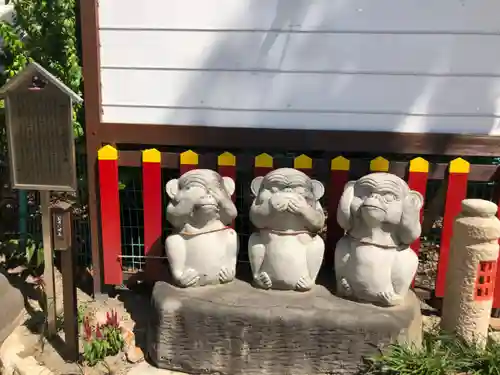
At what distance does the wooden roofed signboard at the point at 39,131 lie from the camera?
3.81 metres

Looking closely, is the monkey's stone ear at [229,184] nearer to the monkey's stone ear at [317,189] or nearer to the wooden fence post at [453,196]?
the monkey's stone ear at [317,189]

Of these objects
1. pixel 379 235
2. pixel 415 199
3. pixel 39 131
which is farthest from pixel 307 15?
Answer: pixel 39 131

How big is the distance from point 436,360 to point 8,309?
249 centimetres

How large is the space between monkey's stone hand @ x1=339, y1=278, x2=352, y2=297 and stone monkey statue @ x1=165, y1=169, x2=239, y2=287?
30.2 inches

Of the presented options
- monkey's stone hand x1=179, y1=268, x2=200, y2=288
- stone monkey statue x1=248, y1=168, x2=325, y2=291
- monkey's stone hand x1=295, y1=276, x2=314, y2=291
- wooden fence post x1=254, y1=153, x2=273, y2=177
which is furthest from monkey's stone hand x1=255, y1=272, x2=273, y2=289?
wooden fence post x1=254, y1=153, x2=273, y2=177

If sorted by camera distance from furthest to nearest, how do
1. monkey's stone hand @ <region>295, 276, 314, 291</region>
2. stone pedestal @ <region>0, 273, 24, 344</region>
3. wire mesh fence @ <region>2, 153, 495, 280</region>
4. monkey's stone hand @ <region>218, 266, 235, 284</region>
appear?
wire mesh fence @ <region>2, 153, 495, 280</region> → monkey's stone hand @ <region>218, 266, 235, 284</region> → monkey's stone hand @ <region>295, 276, 314, 291</region> → stone pedestal @ <region>0, 273, 24, 344</region>

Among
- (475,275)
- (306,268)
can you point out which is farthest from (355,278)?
(475,275)

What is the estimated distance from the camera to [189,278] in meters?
4.17

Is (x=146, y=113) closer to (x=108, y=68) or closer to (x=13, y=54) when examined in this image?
(x=108, y=68)

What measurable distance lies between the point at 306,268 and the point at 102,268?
1729mm

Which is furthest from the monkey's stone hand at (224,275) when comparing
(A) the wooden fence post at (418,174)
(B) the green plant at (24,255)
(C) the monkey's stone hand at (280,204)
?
(B) the green plant at (24,255)

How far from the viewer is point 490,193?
4.81 meters

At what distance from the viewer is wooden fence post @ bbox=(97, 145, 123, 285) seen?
15.0 ft

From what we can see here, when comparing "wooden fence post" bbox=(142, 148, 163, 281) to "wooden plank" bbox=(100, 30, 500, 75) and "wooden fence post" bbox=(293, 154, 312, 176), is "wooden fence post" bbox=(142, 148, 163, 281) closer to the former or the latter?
"wooden plank" bbox=(100, 30, 500, 75)
